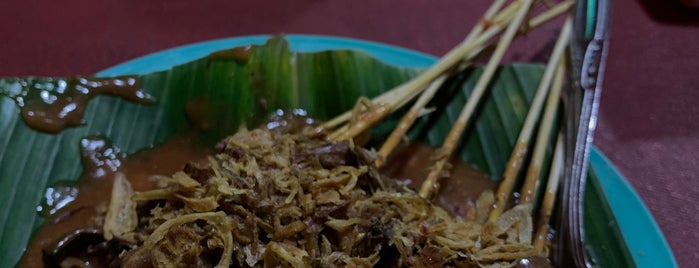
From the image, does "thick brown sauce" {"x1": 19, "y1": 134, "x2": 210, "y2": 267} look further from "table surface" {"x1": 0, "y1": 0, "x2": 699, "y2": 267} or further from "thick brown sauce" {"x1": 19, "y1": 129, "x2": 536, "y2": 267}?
"table surface" {"x1": 0, "y1": 0, "x2": 699, "y2": 267}

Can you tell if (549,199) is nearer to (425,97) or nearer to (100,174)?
(425,97)

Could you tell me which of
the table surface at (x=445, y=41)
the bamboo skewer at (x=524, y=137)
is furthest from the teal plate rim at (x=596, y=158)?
the bamboo skewer at (x=524, y=137)

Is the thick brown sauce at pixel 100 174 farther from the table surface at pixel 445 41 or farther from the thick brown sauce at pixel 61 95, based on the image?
the table surface at pixel 445 41

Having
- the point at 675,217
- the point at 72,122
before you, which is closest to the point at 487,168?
the point at 675,217

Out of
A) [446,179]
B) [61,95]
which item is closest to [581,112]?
[446,179]

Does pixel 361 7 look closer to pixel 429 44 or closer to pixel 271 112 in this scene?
pixel 429 44

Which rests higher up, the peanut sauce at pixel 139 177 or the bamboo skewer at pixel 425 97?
the bamboo skewer at pixel 425 97

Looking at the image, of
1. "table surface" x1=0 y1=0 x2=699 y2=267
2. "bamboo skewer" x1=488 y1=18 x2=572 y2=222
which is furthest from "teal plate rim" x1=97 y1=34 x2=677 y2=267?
"bamboo skewer" x1=488 y1=18 x2=572 y2=222
